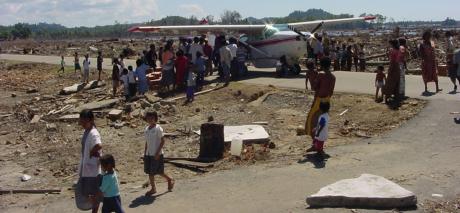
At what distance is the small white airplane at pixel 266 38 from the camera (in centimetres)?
2228

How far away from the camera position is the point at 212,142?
38.6 ft

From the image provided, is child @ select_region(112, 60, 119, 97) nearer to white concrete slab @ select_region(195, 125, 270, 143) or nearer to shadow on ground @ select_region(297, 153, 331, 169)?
white concrete slab @ select_region(195, 125, 270, 143)

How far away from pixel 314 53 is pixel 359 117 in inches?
372

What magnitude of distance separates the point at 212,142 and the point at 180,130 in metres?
3.54

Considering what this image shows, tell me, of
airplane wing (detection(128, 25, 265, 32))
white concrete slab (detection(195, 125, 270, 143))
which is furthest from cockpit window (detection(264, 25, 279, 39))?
white concrete slab (detection(195, 125, 270, 143))

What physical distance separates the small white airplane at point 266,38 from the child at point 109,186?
15500 mm

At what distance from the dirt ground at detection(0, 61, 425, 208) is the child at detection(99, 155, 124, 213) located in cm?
302

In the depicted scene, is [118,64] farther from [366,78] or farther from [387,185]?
[387,185]

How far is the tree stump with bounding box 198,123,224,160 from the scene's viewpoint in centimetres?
1177

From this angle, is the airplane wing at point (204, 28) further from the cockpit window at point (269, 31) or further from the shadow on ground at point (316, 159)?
the shadow on ground at point (316, 159)

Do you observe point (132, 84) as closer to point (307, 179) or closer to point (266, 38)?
point (266, 38)

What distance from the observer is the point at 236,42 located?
75.8 feet

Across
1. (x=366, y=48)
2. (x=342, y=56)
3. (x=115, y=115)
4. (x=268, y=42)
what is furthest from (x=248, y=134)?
(x=366, y=48)

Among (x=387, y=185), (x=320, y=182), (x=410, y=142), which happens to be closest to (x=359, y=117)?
(x=410, y=142)
